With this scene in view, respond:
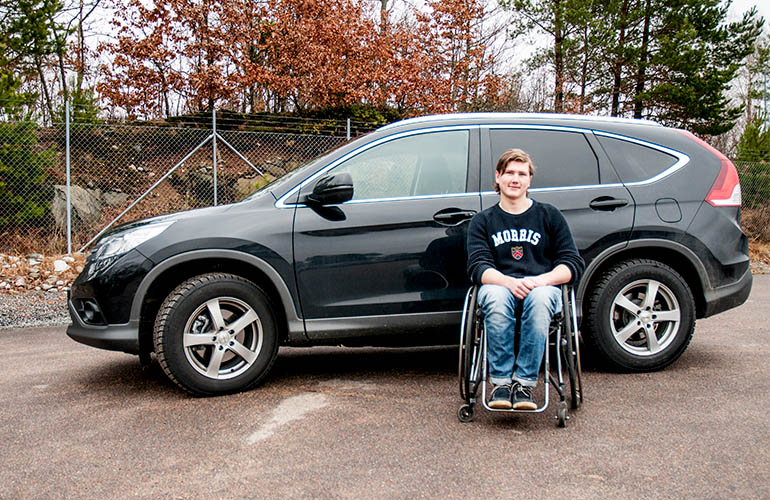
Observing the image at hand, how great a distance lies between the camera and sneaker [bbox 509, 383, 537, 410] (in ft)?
11.9

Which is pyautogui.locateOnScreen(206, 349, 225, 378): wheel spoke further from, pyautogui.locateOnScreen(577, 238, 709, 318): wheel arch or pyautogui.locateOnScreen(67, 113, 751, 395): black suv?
pyautogui.locateOnScreen(577, 238, 709, 318): wheel arch

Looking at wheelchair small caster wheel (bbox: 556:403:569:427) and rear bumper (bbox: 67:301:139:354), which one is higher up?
rear bumper (bbox: 67:301:139:354)

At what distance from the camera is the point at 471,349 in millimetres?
3871

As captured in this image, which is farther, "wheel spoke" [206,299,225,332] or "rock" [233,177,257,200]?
"rock" [233,177,257,200]

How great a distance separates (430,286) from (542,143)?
138cm

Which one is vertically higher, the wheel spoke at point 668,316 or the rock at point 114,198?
the rock at point 114,198

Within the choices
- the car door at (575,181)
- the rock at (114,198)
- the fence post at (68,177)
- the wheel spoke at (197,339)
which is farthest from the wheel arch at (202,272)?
the rock at (114,198)

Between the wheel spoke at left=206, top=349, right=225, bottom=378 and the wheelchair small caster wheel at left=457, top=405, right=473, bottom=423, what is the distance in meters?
1.57

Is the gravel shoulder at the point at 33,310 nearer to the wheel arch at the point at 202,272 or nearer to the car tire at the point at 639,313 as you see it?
the wheel arch at the point at 202,272

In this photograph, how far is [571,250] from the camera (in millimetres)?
3975

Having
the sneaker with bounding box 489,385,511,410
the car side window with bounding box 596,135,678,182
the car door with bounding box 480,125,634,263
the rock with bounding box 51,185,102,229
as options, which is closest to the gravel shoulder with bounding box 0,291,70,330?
the rock with bounding box 51,185,102,229

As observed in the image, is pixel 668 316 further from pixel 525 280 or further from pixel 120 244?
pixel 120 244

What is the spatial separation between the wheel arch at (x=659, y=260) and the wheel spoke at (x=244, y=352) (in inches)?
88.4

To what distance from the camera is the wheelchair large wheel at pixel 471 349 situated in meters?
3.73
